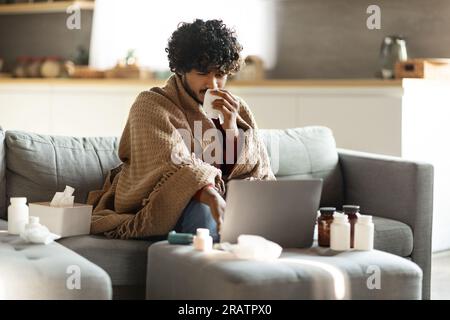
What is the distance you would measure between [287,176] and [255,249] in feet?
4.51

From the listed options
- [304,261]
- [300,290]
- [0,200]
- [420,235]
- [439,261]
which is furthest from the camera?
[439,261]

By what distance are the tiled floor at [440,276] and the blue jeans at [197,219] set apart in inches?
49.0

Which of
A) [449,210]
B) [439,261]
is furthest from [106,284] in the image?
[449,210]

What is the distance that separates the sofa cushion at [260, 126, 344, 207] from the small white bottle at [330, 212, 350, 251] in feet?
3.48

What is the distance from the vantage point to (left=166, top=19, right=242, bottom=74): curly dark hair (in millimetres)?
2918

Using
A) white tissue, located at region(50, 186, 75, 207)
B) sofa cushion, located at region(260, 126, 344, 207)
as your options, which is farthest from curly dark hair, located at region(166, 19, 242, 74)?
sofa cushion, located at region(260, 126, 344, 207)

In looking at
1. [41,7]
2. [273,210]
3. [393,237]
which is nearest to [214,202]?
[273,210]

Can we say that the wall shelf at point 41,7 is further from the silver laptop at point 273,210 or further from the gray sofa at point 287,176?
the silver laptop at point 273,210

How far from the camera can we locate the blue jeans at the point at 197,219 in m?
2.66

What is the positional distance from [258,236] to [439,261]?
2.21 metres

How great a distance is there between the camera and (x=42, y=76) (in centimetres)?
629

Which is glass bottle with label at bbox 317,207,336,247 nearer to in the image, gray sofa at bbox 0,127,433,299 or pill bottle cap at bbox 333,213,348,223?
pill bottle cap at bbox 333,213,348,223

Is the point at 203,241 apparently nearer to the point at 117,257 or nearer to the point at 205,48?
the point at 117,257
